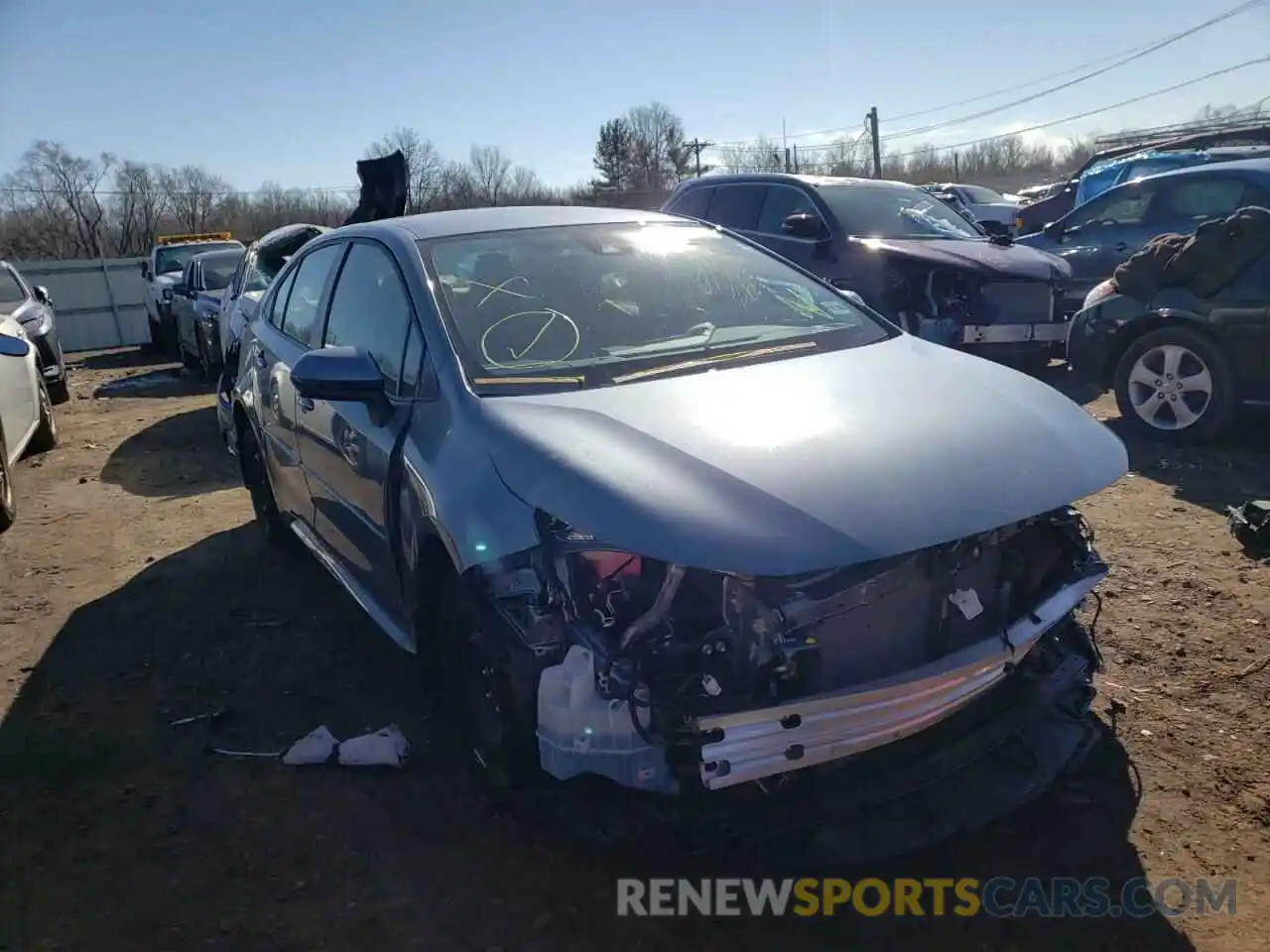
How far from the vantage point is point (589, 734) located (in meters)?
2.26

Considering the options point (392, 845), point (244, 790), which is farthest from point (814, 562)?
point (244, 790)

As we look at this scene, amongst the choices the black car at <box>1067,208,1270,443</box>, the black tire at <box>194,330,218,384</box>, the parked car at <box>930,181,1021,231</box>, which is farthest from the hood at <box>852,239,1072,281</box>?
the parked car at <box>930,181,1021,231</box>

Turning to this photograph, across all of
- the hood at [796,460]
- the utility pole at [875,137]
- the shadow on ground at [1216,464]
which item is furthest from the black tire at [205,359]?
the utility pole at [875,137]

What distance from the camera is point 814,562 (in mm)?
2076

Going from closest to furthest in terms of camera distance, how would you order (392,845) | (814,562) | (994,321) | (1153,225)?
1. (814,562)
2. (392,845)
3. (994,321)
4. (1153,225)

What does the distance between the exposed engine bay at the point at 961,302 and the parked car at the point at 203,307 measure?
8.37 m

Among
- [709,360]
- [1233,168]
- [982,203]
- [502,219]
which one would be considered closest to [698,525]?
[709,360]

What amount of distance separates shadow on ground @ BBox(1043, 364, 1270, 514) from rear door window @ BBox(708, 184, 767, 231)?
3.68 m

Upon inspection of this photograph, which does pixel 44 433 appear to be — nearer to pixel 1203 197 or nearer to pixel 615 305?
pixel 615 305

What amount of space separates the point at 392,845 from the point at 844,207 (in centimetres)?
689

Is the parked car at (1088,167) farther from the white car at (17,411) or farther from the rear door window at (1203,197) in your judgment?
the white car at (17,411)

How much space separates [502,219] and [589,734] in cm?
234

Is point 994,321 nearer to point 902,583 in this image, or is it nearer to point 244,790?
point 902,583

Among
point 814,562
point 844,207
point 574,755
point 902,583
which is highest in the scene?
point 844,207
